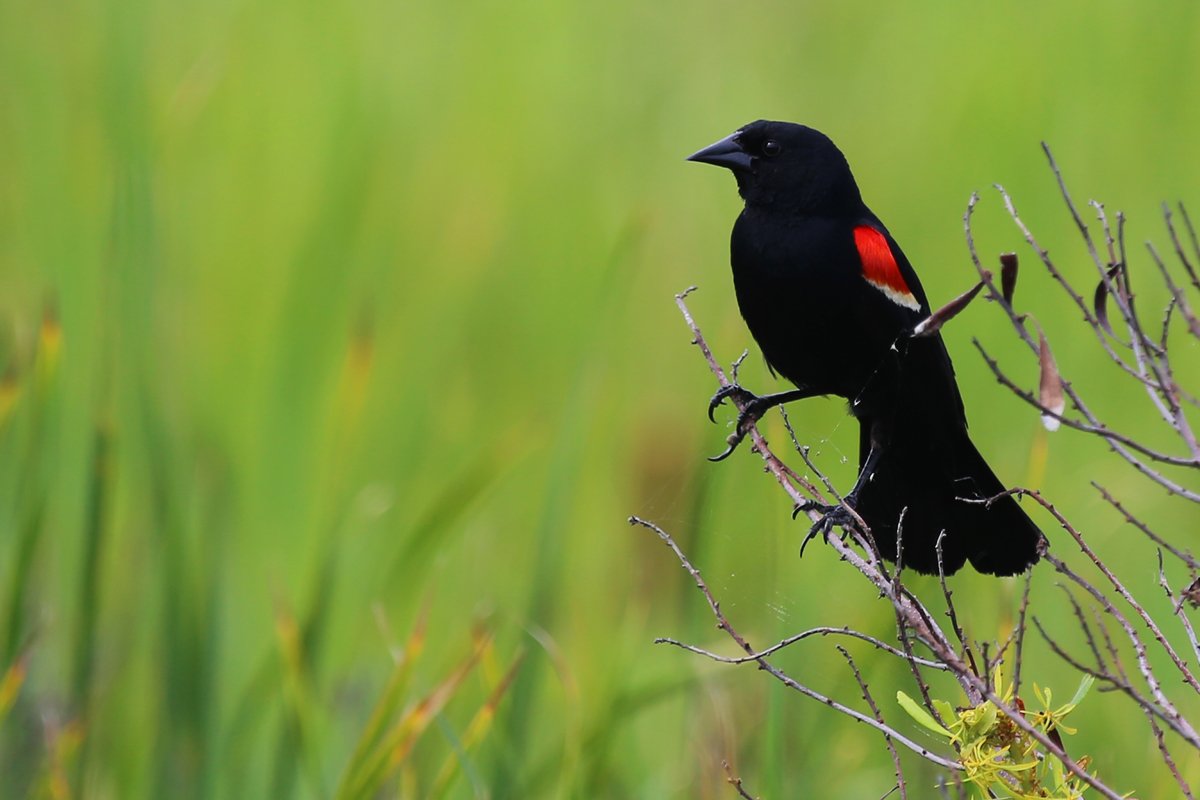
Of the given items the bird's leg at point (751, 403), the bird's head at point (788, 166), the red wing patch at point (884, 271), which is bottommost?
the bird's leg at point (751, 403)

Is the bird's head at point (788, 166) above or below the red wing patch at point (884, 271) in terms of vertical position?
above

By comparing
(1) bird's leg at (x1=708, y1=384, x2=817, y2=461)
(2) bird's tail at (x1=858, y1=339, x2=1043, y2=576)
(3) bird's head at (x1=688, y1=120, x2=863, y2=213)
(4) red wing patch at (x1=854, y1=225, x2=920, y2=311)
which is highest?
(3) bird's head at (x1=688, y1=120, x2=863, y2=213)

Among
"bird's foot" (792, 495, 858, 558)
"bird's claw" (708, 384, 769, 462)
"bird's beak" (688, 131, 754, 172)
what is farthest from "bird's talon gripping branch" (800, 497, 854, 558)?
"bird's beak" (688, 131, 754, 172)

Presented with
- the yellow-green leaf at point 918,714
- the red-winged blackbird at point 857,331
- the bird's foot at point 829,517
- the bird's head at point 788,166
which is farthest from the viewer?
the bird's head at point 788,166

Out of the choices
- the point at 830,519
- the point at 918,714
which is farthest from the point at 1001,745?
the point at 830,519

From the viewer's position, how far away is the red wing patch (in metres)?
1.78

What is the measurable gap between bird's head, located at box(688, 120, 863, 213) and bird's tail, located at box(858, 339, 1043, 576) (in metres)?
0.33

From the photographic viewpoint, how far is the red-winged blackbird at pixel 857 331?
1713mm

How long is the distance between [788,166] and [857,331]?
1.12ft

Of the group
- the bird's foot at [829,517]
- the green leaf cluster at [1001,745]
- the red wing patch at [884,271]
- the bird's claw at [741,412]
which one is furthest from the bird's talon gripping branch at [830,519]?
the green leaf cluster at [1001,745]

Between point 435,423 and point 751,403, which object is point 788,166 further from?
point 435,423

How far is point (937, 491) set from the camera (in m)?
1.74

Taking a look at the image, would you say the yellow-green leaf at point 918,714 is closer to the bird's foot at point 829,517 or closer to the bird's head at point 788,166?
the bird's foot at point 829,517

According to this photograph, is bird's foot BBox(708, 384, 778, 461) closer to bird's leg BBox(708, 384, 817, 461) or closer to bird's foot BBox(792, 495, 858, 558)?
bird's leg BBox(708, 384, 817, 461)
